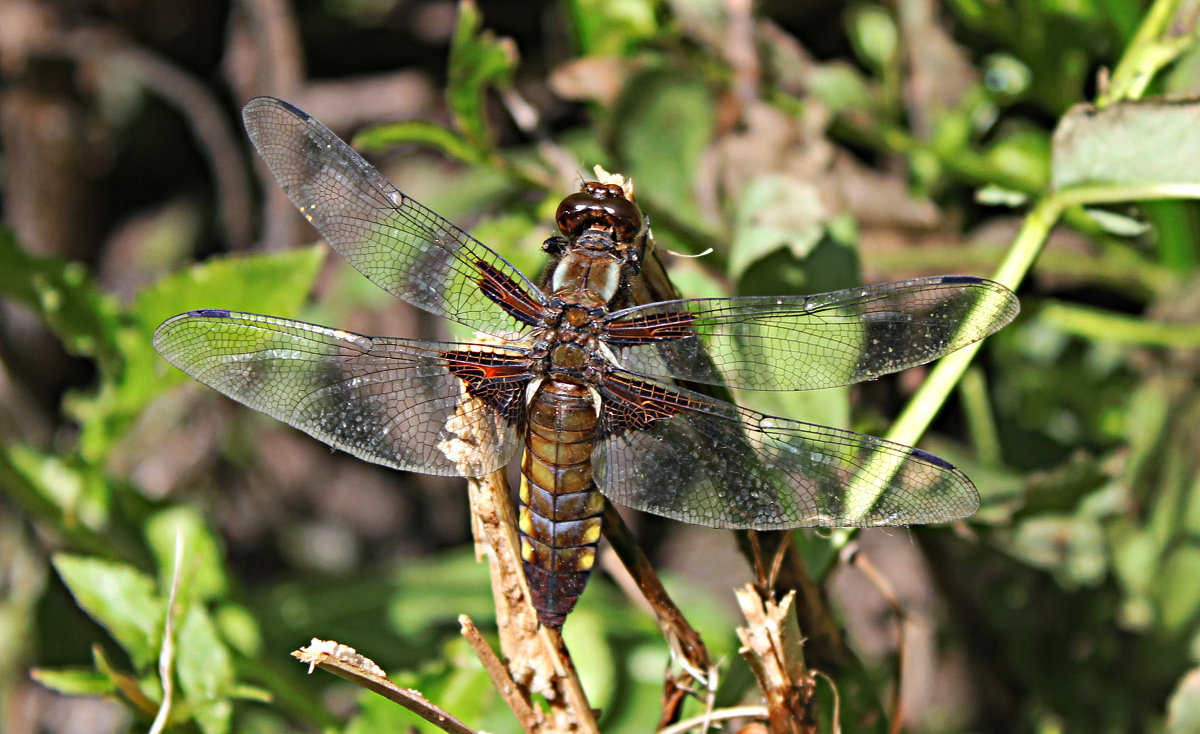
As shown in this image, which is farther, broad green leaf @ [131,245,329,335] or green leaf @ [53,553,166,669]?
broad green leaf @ [131,245,329,335]

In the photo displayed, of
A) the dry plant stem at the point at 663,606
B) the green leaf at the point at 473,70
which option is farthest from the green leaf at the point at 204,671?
the green leaf at the point at 473,70

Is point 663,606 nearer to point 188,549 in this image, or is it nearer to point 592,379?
point 592,379

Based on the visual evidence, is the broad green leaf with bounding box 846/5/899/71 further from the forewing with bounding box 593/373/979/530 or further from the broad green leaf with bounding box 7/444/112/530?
the broad green leaf with bounding box 7/444/112/530

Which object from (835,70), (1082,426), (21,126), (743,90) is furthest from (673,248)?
(21,126)

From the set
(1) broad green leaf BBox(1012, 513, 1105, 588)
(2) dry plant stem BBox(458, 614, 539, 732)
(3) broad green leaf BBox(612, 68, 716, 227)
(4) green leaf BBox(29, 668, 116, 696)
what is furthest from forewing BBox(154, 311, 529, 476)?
(1) broad green leaf BBox(1012, 513, 1105, 588)

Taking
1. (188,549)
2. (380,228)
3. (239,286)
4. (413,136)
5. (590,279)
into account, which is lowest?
(188,549)

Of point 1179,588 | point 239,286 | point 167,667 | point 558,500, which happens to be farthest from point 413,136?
point 1179,588

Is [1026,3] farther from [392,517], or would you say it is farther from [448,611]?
[392,517]
